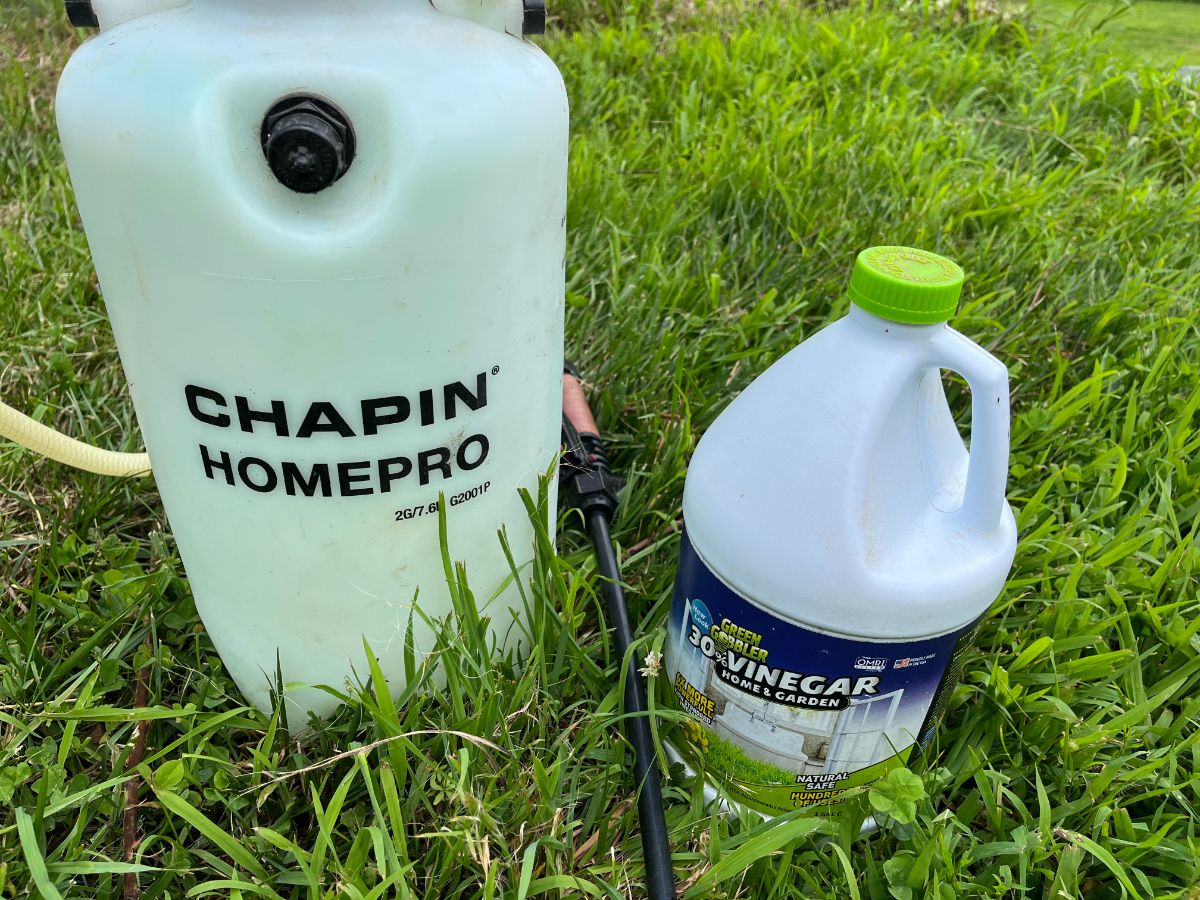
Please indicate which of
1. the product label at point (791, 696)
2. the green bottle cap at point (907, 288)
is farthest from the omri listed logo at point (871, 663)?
the green bottle cap at point (907, 288)

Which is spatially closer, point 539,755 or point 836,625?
point 836,625

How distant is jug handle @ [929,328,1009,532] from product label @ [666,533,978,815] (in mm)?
155

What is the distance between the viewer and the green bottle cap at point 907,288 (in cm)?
79

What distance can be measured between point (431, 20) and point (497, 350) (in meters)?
0.28

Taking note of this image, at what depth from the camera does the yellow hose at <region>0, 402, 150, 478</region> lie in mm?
1019

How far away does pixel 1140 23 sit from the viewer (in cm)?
343

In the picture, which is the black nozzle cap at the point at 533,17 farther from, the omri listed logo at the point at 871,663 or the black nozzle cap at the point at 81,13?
the omri listed logo at the point at 871,663

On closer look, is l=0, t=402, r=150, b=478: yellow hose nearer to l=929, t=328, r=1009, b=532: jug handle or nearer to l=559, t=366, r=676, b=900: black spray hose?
l=559, t=366, r=676, b=900: black spray hose

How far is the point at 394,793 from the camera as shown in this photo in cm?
82

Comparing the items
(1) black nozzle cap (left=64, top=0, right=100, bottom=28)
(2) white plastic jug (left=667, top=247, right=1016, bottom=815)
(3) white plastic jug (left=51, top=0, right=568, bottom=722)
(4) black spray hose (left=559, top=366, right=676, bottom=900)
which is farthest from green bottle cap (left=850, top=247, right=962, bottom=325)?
(1) black nozzle cap (left=64, top=0, right=100, bottom=28)

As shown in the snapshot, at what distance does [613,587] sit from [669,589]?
118 millimetres

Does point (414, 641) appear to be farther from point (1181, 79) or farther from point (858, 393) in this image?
point (1181, 79)

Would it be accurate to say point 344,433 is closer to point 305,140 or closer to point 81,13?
point 305,140

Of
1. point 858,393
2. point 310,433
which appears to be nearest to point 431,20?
point 310,433
